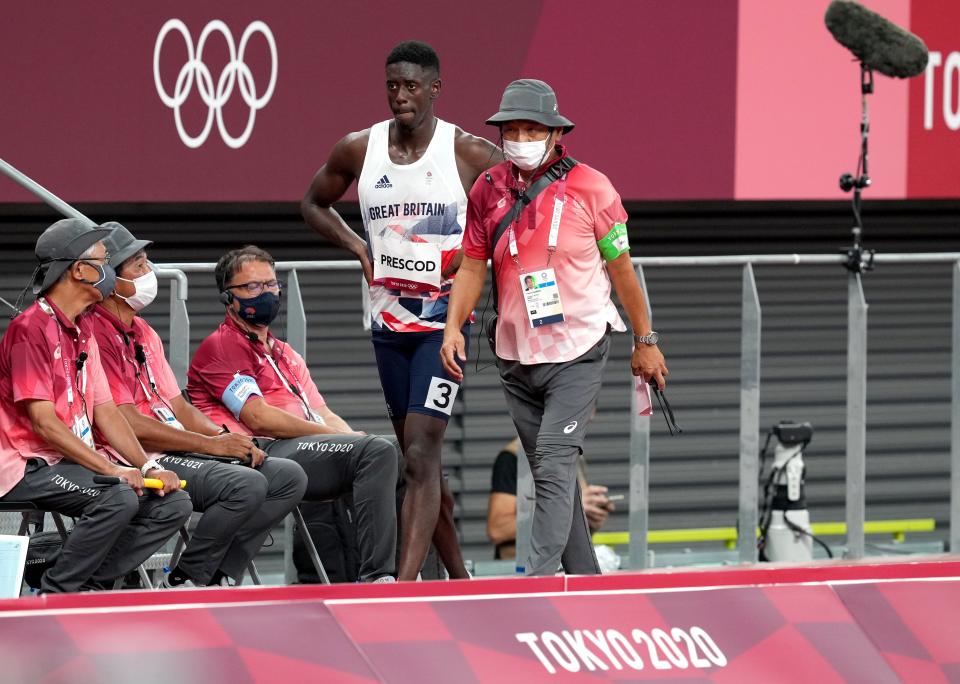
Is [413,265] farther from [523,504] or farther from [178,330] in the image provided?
[523,504]

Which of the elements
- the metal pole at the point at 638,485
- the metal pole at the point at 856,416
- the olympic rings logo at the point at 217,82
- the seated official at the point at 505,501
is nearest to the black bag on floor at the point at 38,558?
the seated official at the point at 505,501

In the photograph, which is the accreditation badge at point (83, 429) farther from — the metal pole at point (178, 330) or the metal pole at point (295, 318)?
the metal pole at point (295, 318)

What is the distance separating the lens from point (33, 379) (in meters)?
5.76

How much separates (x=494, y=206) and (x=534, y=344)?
53 cm

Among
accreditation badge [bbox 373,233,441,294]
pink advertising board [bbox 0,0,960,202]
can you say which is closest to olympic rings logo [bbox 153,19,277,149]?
pink advertising board [bbox 0,0,960,202]

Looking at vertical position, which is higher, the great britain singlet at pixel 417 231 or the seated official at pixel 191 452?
the great britain singlet at pixel 417 231

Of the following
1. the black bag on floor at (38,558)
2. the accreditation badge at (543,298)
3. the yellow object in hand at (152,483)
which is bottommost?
the black bag on floor at (38,558)

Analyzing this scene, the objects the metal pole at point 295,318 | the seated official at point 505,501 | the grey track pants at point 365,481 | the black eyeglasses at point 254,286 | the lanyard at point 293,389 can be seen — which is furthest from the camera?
the seated official at point 505,501

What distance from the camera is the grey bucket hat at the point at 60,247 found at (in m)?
5.98

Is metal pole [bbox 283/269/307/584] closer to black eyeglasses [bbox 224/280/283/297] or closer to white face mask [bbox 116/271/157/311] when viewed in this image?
black eyeglasses [bbox 224/280/283/297]

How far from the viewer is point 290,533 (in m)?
7.30

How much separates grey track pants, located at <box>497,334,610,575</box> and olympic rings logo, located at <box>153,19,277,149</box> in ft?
11.2

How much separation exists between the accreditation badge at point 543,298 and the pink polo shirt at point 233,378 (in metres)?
1.40

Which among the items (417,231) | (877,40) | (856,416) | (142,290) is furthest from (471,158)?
(877,40)
